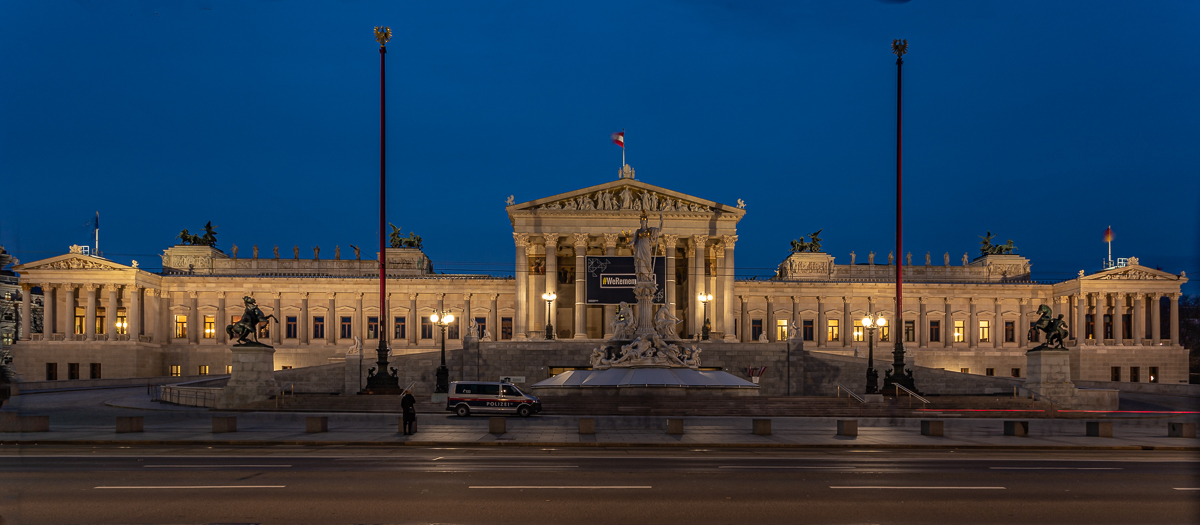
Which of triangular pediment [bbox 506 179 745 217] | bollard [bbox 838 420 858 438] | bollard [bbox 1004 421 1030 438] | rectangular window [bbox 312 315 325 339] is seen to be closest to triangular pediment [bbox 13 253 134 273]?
rectangular window [bbox 312 315 325 339]

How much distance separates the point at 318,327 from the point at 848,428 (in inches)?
2533

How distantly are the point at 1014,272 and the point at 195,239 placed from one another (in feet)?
277

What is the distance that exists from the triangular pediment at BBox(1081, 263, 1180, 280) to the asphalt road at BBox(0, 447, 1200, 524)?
66.1 m

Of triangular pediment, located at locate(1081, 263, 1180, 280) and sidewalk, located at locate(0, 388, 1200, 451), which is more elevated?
triangular pediment, located at locate(1081, 263, 1180, 280)

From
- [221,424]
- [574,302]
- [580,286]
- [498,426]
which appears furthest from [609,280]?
[221,424]

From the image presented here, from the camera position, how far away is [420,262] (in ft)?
291

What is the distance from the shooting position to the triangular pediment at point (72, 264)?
2970 inches

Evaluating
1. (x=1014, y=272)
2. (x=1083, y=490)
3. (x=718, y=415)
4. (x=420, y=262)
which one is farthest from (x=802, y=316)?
(x=1083, y=490)

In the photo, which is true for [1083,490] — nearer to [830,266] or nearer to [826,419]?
[826,419]

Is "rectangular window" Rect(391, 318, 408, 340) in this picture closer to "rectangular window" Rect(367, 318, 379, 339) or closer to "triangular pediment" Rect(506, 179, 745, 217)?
"rectangular window" Rect(367, 318, 379, 339)

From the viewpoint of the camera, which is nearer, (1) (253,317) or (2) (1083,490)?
(2) (1083,490)

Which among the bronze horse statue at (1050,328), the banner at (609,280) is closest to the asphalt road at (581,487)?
the bronze horse statue at (1050,328)

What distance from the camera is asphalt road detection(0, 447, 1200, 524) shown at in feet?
44.4

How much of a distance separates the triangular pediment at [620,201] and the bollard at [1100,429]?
43457mm
